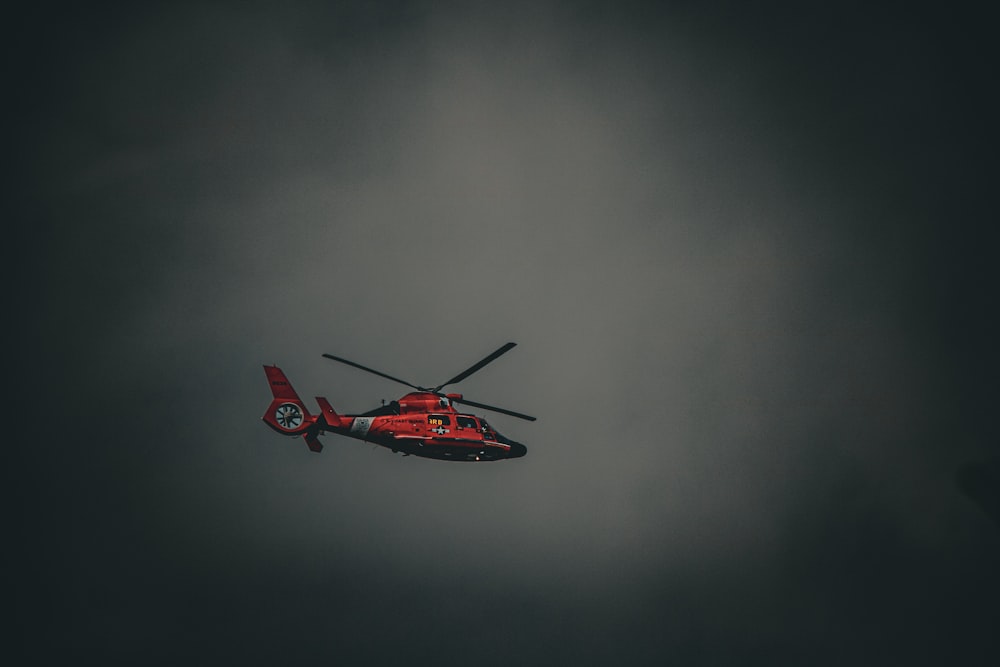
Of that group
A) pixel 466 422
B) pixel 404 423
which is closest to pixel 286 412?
pixel 404 423

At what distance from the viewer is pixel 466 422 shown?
4784 cm

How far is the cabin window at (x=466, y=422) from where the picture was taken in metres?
47.6

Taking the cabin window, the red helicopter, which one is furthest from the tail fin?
the cabin window

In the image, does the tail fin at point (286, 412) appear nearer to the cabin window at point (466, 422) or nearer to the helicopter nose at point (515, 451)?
the cabin window at point (466, 422)

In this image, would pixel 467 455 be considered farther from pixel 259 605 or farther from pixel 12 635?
pixel 12 635

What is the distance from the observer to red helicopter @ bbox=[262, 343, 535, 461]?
1829 inches

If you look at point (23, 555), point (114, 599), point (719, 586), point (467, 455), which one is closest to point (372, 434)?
point (467, 455)

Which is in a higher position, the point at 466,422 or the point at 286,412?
the point at 466,422

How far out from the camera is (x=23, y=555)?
227 feet

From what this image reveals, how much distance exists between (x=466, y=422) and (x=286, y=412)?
854cm

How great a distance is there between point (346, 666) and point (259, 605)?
743 centimetres

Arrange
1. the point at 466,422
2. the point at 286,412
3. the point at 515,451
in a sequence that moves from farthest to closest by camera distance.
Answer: the point at 515,451
the point at 466,422
the point at 286,412

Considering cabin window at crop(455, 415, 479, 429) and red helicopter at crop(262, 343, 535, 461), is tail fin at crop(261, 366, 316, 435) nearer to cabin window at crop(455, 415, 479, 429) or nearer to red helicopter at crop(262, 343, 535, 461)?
red helicopter at crop(262, 343, 535, 461)

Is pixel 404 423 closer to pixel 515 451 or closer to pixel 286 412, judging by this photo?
pixel 286 412
